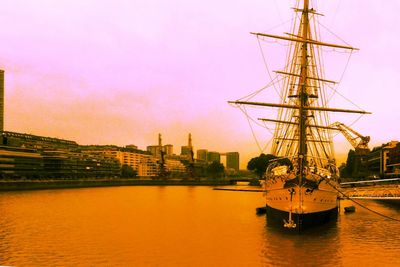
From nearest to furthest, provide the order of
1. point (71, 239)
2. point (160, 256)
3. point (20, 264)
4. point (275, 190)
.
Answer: point (20, 264) → point (160, 256) → point (71, 239) → point (275, 190)

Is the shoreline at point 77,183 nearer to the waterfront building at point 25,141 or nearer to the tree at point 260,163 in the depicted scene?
the tree at point 260,163

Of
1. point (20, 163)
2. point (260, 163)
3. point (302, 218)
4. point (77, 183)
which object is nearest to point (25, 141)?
point (20, 163)

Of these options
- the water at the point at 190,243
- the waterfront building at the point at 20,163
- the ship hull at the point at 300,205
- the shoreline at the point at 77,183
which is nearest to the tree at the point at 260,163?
the shoreline at the point at 77,183

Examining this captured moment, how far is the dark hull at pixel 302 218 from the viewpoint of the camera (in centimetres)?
2919

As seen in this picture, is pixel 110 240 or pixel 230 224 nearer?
pixel 110 240

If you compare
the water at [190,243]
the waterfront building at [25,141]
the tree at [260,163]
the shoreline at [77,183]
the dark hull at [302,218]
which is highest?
the waterfront building at [25,141]

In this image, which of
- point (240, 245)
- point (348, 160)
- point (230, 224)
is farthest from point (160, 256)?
point (348, 160)

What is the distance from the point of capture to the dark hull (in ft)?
95.8

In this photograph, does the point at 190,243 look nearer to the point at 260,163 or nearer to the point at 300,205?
the point at 300,205

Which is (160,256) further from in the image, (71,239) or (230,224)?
(230,224)

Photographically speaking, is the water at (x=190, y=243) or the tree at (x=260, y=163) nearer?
the water at (x=190, y=243)

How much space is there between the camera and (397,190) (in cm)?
3888

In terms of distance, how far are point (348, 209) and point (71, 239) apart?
31019 mm

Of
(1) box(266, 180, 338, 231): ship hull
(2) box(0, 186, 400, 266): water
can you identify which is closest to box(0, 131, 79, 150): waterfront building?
(2) box(0, 186, 400, 266): water
